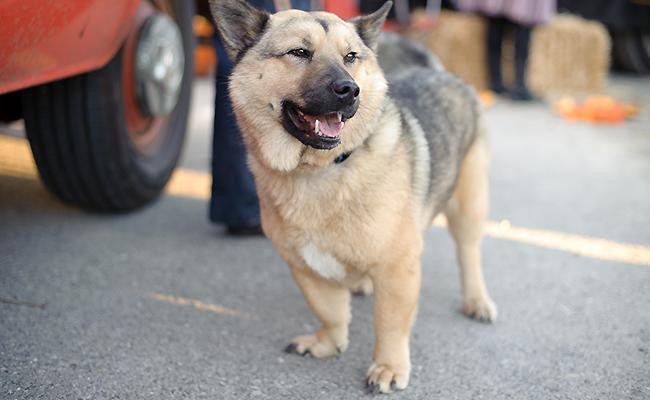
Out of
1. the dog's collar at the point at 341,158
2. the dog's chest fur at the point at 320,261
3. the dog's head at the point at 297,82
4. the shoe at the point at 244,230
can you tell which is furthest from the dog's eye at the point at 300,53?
the shoe at the point at 244,230

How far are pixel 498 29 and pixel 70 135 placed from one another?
6.29 meters

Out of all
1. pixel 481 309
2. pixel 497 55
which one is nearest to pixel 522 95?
pixel 497 55

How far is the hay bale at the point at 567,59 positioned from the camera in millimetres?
8984

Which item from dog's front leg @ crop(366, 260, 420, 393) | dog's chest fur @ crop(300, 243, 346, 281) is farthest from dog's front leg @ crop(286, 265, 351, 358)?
dog's front leg @ crop(366, 260, 420, 393)

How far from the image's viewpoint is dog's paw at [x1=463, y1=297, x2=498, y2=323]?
3117 millimetres

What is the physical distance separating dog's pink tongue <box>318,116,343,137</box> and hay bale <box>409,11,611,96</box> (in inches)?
265

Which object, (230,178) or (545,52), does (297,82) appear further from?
(545,52)

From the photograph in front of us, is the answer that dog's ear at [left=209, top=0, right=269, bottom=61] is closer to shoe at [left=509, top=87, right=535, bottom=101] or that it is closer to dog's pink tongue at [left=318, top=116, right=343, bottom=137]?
dog's pink tongue at [left=318, top=116, right=343, bottom=137]

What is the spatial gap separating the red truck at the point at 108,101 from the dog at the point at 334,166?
708mm

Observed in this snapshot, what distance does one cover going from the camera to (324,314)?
2764mm

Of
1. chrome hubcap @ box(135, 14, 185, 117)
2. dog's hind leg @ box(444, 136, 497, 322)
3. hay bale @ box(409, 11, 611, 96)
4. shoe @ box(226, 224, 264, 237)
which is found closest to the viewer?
dog's hind leg @ box(444, 136, 497, 322)

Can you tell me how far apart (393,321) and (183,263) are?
1.49 m

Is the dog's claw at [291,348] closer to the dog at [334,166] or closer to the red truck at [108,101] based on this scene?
the dog at [334,166]

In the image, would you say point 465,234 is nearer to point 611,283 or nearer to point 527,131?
point 611,283
